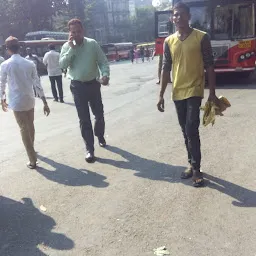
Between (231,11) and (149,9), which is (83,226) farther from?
(149,9)

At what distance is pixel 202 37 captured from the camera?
14.3ft

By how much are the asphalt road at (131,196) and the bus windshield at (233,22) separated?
555 centimetres

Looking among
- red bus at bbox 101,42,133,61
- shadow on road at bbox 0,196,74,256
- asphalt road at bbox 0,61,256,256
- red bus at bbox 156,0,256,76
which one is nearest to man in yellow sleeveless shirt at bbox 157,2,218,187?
asphalt road at bbox 0,61,256,256

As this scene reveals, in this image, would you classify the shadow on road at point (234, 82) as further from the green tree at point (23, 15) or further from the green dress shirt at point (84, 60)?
the green tree at point (23, 15)

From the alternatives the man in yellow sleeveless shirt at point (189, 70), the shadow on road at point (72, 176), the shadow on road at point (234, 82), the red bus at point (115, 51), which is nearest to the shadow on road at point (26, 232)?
the shadow on road at point (72, 176)

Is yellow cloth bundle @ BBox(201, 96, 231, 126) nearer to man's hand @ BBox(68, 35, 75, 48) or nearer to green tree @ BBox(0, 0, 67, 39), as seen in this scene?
man's hand @ BBox(68, 35, 75, 48)

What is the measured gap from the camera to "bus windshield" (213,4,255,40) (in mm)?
A: 12492

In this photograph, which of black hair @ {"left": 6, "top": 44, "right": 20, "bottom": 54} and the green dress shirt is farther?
the green dress shirt

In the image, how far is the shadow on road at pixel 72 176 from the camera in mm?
5047

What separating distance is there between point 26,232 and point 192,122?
2.18m

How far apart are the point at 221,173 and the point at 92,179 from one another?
1.68m

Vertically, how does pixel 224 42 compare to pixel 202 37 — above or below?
below

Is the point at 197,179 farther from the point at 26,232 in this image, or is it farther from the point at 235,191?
the point at 26,232

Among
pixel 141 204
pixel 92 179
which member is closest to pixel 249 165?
pixel 141 204
